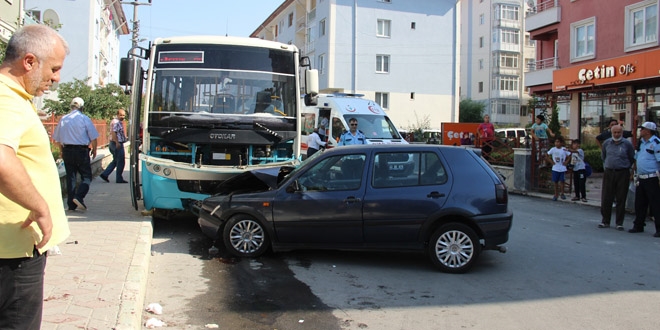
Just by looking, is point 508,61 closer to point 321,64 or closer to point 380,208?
point 321,64

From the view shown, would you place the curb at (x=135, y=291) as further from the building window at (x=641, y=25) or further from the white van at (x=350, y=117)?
the building window at (x=641, y=25)

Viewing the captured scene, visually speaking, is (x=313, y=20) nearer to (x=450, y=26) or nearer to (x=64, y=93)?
(x=450, y=26)

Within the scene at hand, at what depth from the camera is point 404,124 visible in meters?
38.6

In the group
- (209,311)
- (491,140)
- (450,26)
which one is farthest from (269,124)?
(450,26)

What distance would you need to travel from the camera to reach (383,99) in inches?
1497

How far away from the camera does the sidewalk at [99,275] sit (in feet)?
13.2

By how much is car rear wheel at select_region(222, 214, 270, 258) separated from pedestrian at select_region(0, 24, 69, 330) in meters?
4.16

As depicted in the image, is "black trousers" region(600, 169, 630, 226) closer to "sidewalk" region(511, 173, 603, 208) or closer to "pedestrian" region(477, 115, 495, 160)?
"sidewalk" region(511, 173, 603, 208)

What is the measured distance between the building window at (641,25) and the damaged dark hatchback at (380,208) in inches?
727

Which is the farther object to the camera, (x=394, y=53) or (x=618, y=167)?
(x=394, y=53)

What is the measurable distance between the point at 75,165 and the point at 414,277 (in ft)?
19.5

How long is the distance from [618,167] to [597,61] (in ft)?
49.5

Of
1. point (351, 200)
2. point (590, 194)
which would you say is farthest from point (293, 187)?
point (590, 194)

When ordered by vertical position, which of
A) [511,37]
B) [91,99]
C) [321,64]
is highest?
[511,37]
